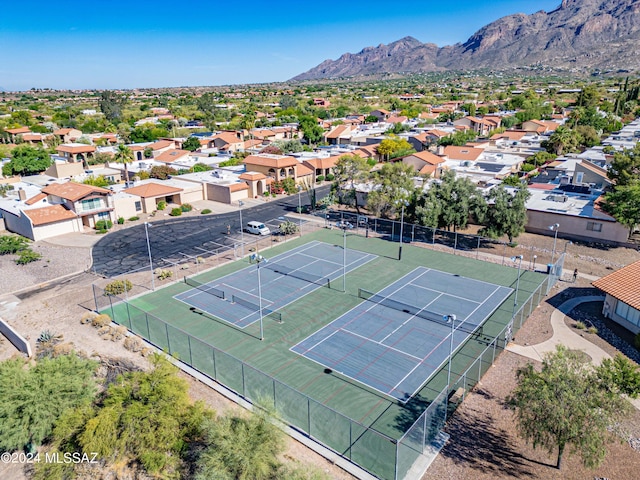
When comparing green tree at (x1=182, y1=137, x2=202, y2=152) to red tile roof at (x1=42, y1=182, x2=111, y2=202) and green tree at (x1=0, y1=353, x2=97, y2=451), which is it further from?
green tree at (x1=0, y1=353, x2=97, y2=451)

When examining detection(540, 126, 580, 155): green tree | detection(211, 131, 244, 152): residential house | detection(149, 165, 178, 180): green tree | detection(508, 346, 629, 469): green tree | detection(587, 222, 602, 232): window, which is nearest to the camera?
detection(508, 346, 629, 469): green tree

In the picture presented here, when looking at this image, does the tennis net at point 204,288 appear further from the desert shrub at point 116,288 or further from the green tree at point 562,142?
the green tree at point 562,142

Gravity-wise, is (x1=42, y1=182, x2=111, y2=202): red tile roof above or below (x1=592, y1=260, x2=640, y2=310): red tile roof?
above

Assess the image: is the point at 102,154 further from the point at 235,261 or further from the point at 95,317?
the point at 95,317

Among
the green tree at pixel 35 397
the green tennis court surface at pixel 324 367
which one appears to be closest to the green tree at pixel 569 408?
the green tennis court surface at pixel 324 367

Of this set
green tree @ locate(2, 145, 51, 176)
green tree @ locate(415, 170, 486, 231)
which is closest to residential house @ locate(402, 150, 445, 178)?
green tree @ locate(415, 170, 486, 231)

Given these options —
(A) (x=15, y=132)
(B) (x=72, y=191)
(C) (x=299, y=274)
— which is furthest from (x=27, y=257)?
(A) (x=15, y=132)

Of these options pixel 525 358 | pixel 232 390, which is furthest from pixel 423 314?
pixel 232 390
